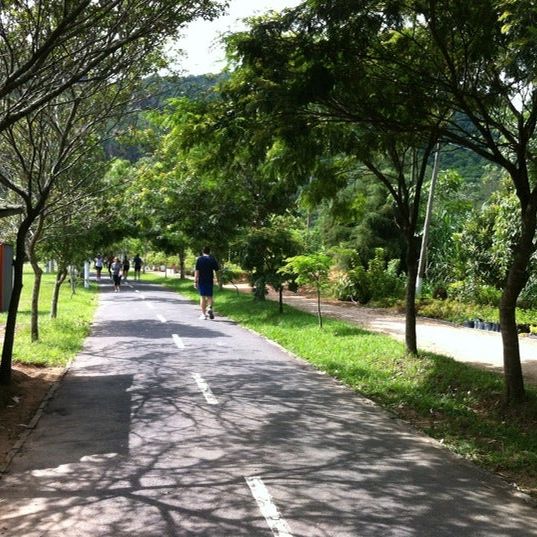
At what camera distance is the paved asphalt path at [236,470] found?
436 centimetres

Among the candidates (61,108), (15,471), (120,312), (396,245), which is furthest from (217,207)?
(15,471)

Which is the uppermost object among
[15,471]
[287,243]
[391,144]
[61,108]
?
[61,108]

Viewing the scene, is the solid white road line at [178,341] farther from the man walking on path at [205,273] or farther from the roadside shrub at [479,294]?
the roadside shrub at [479,294]

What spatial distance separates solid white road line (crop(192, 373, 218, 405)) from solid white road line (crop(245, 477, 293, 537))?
297 cm

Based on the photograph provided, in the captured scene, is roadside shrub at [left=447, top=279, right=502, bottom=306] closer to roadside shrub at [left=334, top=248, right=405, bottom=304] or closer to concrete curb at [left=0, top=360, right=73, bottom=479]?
roadside shrub at [left=334, top=248, right=405, bottom=304]

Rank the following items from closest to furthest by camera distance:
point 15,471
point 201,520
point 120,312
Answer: point 201,520, point 15,471, point 120,312

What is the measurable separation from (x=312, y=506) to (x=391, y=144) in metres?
6.05

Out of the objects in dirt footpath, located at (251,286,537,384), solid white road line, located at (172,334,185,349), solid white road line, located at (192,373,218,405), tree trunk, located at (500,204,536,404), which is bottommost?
solid white road line, located at (192,373,218,405)

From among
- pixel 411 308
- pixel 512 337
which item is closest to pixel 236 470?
pixel 512 337

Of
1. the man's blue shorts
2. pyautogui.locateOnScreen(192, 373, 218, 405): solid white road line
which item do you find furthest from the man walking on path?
pyautogui.locateOnScreen(192, 373, 218, 405): solid white road line

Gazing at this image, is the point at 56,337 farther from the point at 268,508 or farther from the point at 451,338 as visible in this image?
the point at 268,508

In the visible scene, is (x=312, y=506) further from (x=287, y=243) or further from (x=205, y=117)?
(x=287, y=243)

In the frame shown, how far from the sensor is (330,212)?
12125mm

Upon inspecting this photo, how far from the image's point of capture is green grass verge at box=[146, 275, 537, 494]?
245 inches
